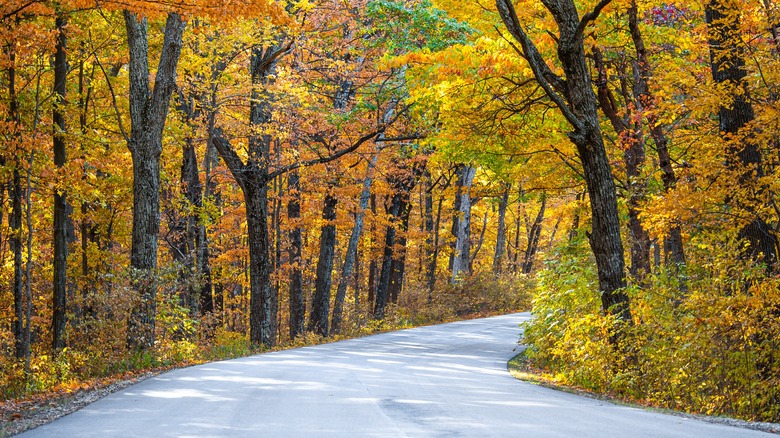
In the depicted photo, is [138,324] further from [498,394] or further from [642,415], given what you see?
[642,415]

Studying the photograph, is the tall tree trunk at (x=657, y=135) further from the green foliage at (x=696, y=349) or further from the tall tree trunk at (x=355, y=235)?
the tall tree trunk at (x=355, y=235)

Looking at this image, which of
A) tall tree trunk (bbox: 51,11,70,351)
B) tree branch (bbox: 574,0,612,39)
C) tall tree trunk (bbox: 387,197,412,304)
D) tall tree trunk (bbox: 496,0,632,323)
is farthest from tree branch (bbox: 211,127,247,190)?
tree branch (bbox: 574,0,612,39)

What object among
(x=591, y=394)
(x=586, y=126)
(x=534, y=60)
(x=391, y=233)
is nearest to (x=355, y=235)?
(x=391, y=233)

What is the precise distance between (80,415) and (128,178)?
15916mm

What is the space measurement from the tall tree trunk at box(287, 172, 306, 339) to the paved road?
1238 centimetres

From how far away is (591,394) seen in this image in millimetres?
12398

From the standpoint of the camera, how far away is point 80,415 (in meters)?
8.54

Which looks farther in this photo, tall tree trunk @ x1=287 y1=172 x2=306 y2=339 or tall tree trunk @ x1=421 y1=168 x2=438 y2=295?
tall tree trunk @ x1=421 y1=168 x2=438 y2=295

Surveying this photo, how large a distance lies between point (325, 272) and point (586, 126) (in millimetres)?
15896

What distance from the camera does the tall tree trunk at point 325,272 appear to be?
27609mm

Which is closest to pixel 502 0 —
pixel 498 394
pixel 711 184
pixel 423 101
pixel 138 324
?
pixel 423 101

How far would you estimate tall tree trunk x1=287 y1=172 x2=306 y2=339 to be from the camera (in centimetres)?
2795

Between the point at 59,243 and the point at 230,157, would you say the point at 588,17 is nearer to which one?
the point at 230,157

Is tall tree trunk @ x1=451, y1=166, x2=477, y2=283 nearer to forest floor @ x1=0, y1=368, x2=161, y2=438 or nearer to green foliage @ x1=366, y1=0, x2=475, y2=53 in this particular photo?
green foliage @ x1=366, y1=0, x2=475, y2=53
